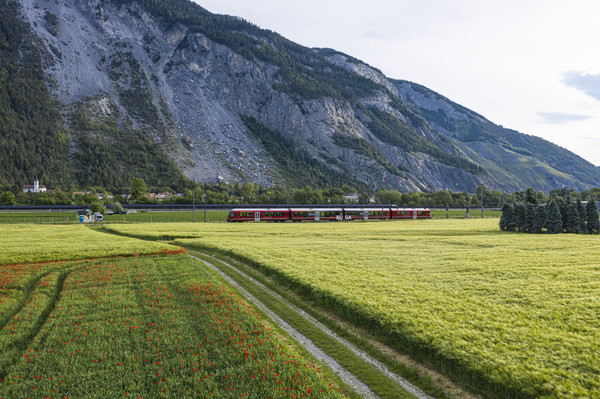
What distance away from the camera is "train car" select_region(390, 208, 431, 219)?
94012 millimetres

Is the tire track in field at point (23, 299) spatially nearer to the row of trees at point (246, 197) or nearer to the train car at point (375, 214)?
the train car at point (375, 214)

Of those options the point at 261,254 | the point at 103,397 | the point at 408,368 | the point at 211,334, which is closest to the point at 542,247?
the point at 261,254

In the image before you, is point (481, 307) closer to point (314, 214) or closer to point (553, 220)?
point (553, 220)

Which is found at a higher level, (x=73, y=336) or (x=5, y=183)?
(x=5, y=183)

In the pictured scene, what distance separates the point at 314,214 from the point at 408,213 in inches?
1114

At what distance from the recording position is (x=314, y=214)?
86.2 meters

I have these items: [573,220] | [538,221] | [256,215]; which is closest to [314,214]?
[256,215]

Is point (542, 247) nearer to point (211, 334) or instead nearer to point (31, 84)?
point (211, 334)

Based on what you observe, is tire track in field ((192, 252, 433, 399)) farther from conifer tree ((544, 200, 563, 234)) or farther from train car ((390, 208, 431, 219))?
train car ((390, 208, 431, 219))

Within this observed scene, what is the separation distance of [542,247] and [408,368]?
107 ft

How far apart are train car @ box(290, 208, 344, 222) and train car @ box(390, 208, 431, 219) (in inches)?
612

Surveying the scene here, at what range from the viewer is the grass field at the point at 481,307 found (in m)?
10.1

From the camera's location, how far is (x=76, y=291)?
1947cm

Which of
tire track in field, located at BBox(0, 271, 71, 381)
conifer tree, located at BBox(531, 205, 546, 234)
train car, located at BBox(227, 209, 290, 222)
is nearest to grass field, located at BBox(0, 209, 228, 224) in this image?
train car, located at BBox(227, 209, 290, 222)
